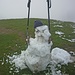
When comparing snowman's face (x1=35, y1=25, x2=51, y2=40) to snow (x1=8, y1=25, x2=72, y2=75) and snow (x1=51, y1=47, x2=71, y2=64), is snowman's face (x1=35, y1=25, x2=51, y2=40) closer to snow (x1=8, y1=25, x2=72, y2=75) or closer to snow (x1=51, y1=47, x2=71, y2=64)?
snow (x1=8, y1=25, x2=72, y2=75)

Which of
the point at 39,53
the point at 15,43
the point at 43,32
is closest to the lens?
the point at 39,53

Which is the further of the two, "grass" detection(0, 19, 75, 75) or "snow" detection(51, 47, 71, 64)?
"snow" detection(51, 47, 71, 64)

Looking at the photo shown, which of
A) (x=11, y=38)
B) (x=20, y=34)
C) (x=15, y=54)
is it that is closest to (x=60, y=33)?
A: (x=20, y=34)

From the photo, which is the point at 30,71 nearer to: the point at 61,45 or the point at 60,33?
the point at 61,45

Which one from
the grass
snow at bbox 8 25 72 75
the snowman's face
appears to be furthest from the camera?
the grass

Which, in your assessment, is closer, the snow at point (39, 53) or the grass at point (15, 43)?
the snow at point (39, 53)

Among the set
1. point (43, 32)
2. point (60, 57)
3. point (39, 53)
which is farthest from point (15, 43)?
point (39, 53)

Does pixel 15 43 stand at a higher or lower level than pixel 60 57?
higher

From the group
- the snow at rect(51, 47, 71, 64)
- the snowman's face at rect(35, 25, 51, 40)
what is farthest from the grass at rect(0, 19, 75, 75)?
the snowman's face at rect(35, 25, 51, 40)

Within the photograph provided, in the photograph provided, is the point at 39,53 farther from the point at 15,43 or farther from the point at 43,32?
the point at 15,43

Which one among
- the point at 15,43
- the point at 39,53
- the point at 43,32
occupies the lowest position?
the point at 15,43

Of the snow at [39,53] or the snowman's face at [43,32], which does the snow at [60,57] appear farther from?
the snowman's face at [43,32]

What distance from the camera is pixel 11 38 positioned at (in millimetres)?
25812

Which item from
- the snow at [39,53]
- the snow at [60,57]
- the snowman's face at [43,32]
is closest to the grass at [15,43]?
the snow at [39,53]
